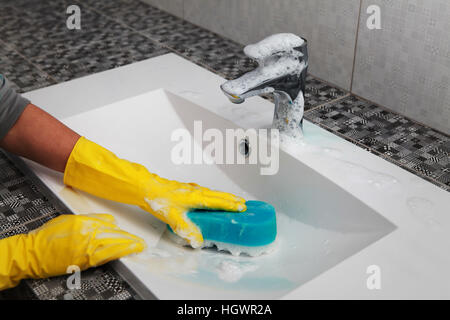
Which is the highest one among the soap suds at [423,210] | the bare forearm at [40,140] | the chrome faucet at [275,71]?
the chrome faucet at [275,71]

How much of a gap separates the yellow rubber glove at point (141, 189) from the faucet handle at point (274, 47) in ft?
0.89

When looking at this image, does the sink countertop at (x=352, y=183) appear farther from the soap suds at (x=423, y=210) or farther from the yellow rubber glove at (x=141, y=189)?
the yellow rubber glove at (x=141, y=189)

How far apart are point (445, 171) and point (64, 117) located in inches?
33.5

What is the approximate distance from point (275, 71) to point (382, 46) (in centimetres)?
54

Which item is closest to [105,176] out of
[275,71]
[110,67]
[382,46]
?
[275,71]

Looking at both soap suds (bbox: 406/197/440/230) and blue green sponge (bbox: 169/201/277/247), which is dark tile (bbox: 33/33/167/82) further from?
soap suds (bbox: 406/197/440/230)

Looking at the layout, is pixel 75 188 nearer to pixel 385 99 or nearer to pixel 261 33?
pixel 385 99

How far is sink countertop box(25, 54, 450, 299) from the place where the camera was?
2.75ft

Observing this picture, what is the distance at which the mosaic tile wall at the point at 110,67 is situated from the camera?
1.03 m

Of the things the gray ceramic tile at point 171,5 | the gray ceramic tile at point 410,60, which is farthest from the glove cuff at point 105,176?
the gray ceramic tile at point 171,5

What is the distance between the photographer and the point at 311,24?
1.69 meters

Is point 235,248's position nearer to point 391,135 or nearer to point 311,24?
point 391,135

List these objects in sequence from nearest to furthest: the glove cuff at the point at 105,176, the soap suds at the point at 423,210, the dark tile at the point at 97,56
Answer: the soap suds at the point at 423,210, the glove cuff at the point at 105,176, the dark tile at the point at 97,56
